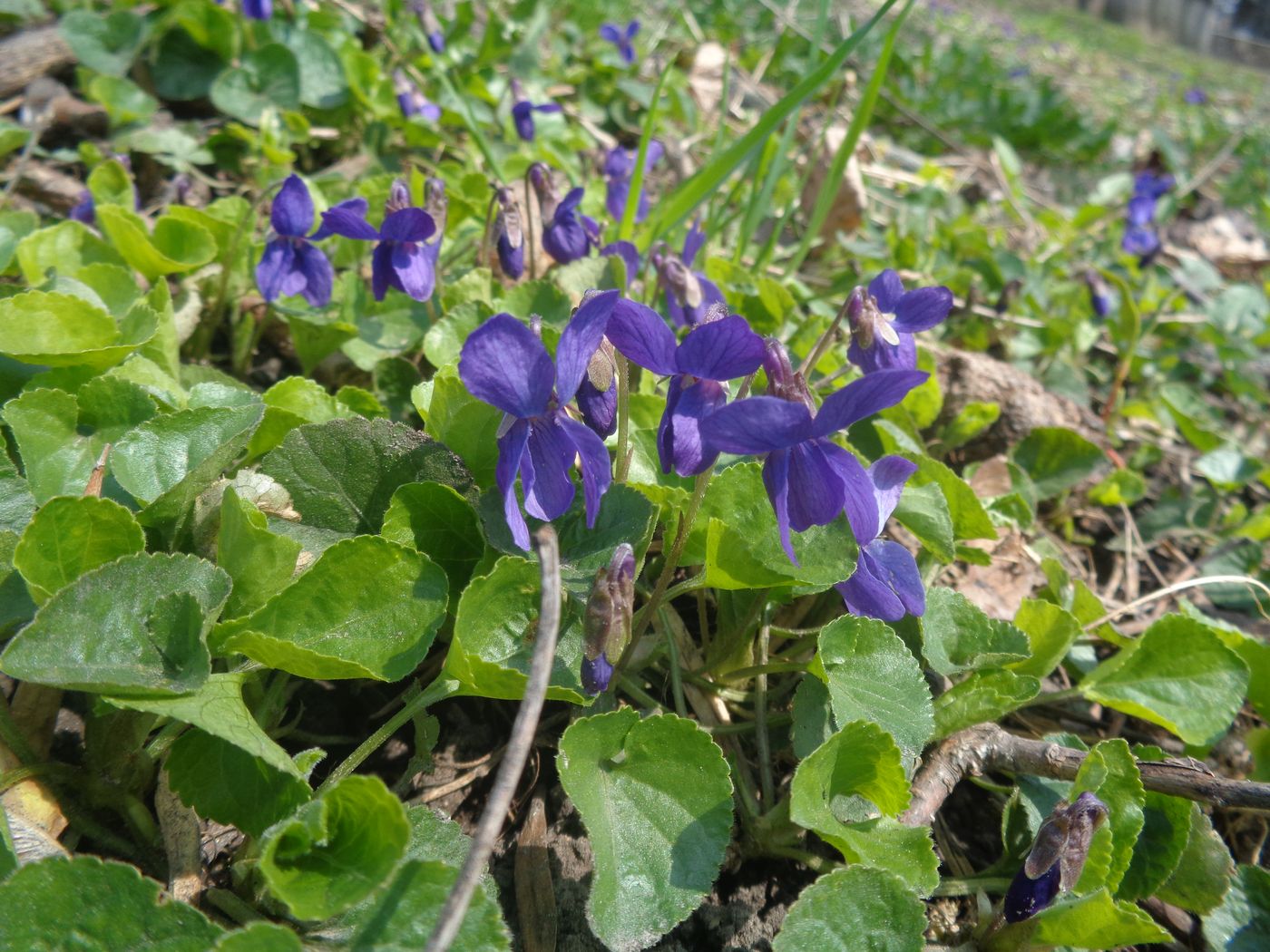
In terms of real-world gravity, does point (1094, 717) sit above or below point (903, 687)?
below

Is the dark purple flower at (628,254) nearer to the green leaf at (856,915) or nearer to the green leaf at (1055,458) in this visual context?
the green leaf at (1055,458)

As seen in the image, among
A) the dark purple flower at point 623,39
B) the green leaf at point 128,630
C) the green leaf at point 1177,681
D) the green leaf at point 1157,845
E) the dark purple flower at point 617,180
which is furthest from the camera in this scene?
the dark purple flower at point 623,39

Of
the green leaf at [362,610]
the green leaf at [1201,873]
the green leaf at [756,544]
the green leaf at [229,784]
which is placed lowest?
the green leaf at [1201,873]

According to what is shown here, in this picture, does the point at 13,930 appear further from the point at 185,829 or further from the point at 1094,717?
the point at 1094,717

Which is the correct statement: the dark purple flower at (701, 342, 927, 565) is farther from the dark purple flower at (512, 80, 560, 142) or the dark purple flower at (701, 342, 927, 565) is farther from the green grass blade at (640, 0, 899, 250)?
the dark purple flower at (512, 80, 560, 142)

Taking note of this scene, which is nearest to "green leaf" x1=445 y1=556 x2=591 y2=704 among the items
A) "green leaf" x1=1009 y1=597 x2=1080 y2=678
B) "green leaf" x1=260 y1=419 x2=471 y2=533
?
"green leaf" x1=260 y1=419 x2=471 y2=533

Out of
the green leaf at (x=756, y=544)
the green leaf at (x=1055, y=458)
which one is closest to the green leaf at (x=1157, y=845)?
the green leaf at (x=756, y=544)

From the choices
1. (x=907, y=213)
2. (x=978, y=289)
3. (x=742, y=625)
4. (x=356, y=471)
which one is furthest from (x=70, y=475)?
(x=907, y=213)
